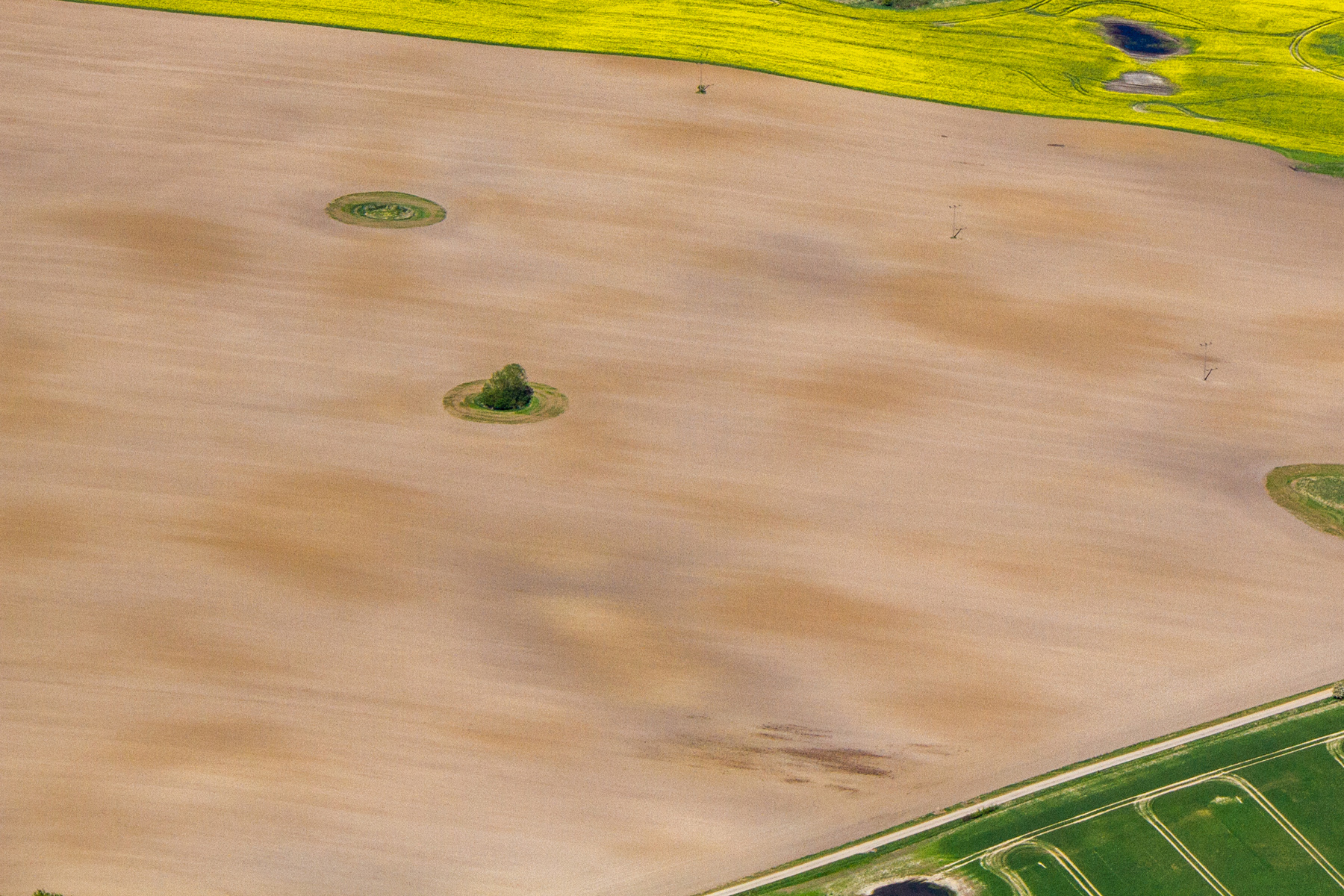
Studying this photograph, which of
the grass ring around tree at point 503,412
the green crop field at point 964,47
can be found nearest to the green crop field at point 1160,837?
the grass ring around tree at point 503,412

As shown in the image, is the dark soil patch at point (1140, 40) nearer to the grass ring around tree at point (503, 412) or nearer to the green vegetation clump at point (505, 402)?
the grass ring around tree at point (503, 412)

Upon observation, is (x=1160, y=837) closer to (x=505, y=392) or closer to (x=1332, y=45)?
(x=505, y=392)

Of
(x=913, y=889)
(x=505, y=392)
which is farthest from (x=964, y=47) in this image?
(x=913, y=889)

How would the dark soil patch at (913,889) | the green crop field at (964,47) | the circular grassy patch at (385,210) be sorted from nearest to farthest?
the dark soil patch at (913,889) → the circular grassy patch at (385,210) → the green crop field at (964,47)

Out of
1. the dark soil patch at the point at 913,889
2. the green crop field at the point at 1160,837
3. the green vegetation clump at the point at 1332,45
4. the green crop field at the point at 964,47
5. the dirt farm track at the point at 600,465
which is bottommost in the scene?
the dark soil patch at the point at 913,889

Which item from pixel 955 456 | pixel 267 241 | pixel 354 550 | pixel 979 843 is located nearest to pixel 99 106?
pixel 267 241

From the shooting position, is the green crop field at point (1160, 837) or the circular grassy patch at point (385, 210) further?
the circular grassy patch at point (385, 210)

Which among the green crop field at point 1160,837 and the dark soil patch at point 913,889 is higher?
the green crop field at point 1160,837
